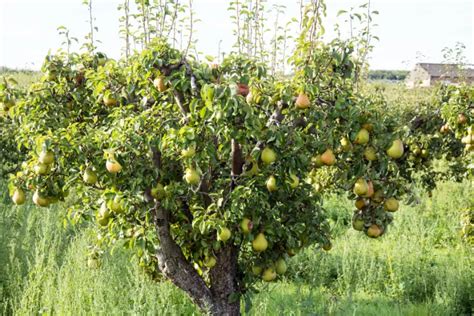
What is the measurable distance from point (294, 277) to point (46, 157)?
10.9ft

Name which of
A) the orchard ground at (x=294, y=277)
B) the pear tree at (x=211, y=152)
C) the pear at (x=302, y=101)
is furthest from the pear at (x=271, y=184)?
the orchard ground at (x=294, y=277)

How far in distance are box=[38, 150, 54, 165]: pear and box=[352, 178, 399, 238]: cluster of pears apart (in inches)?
56.5

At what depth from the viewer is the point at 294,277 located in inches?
202

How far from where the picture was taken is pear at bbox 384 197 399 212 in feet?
8.84

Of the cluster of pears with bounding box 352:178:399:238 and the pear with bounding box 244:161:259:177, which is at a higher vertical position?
the pear with bounding box 244:161:259:177

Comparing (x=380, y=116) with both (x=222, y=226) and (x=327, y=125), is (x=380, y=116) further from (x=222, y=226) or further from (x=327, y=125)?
(x=222, y=226)

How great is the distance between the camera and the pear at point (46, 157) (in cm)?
236

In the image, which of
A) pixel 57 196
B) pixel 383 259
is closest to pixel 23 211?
pixel 57 196

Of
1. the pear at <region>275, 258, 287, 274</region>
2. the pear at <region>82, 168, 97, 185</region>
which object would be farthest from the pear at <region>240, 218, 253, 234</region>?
the pear at <region>82, 168, 97, 185</region>

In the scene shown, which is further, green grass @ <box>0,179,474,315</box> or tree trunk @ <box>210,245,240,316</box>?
green grass @ <box>0,179,474,315</box>

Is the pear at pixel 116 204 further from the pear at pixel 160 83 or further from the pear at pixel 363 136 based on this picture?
the pear at pixel 363 136

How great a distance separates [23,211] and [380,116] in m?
4.79

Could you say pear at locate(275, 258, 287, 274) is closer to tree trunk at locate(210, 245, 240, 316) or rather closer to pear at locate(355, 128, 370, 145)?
tree trunk at locate(210, 245, 240, 316)

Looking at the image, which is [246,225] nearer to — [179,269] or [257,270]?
[257,270]
